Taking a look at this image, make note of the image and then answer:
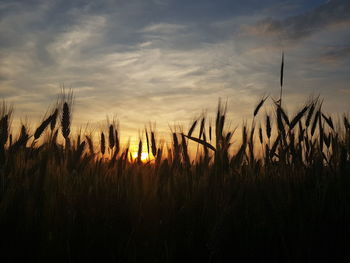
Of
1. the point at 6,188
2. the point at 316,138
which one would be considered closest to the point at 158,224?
the point at 6,188

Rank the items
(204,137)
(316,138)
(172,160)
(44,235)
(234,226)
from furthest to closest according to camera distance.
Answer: (316,138) → (204,137) → (172,160) → (234,226) → (44,235)

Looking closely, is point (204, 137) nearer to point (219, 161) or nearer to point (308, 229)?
point (219, 161)

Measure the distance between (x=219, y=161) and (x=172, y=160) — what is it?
2.37 ft

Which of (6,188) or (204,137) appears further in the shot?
(204,137)

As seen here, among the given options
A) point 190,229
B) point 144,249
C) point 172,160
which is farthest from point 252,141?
point 144,249

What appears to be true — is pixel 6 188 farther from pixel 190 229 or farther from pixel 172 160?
pixel 172 160

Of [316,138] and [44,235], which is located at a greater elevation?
[316,138]

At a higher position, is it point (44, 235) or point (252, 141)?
point (252, 141)

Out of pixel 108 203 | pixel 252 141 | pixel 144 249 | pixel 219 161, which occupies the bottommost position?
pixel 144 249

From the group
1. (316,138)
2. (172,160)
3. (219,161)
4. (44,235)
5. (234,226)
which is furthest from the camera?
(316,138)

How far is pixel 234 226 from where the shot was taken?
2.08m

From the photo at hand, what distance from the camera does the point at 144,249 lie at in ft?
5.82

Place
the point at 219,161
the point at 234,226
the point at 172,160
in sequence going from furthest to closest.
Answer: the point at 172,160 < the point at 219,161 < the point at 234,226

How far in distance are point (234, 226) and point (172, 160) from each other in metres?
0.95
